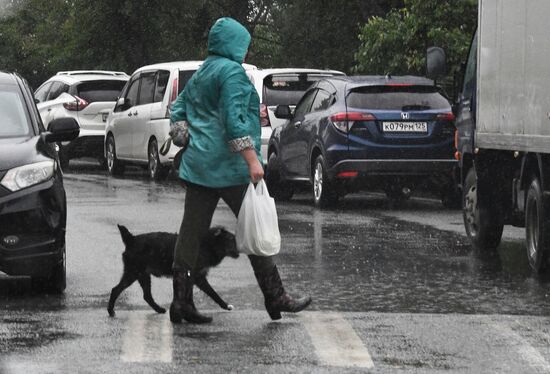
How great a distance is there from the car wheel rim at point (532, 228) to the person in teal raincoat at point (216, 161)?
9.97 ft

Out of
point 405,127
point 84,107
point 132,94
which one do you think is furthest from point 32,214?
point 84,107

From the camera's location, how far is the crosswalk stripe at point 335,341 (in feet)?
24.8

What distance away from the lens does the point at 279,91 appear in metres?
21.5

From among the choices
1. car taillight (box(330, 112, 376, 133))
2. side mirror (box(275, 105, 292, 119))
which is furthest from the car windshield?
side mirror (box(275, 105, 292, 119))

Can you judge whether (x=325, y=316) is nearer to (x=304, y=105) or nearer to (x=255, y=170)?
(x=255, y=170)

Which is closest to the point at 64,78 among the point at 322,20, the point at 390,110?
the point at 322,20

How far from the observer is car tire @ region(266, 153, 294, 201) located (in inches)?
814

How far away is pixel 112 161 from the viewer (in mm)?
26812

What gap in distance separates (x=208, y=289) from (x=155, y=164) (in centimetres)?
1555

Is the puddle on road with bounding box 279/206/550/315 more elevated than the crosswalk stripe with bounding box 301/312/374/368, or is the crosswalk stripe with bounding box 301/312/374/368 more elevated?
the crosswalk stripe with bounding box 301/312/374/368

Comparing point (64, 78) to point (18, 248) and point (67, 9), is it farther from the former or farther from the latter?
point (18, 248)

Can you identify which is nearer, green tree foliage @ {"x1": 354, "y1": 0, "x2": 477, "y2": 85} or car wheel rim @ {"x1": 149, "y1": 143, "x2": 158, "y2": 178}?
green tree foliage @ {"x1": 354, "y1": 0, "x2": 477, "y2": 85}

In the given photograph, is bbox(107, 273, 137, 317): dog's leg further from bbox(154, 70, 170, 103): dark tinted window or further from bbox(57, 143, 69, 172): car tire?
bbox(57, 143, 69, 172): car tire

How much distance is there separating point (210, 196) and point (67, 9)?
36.2m
